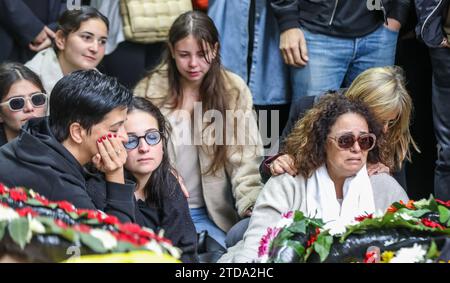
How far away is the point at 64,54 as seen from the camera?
17.5 feet

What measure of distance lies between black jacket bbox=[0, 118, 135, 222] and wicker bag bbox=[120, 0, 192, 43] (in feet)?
5.45

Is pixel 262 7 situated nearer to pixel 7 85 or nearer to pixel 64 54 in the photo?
pixel 64 54

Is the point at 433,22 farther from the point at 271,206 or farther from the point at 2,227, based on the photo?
the point at 2,227

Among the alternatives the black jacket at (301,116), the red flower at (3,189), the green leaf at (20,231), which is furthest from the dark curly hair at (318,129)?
the green leaf at (20,231)

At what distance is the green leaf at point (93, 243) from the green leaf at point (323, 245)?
0.79 metres

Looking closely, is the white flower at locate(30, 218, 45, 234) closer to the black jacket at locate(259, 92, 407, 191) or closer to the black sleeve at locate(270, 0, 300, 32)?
the black jacket at locate(259, 92, 407, 191)

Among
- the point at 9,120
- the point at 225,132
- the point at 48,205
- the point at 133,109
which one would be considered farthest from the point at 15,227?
the point at 225,132

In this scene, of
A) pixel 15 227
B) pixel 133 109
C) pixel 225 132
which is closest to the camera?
pixel 15 227

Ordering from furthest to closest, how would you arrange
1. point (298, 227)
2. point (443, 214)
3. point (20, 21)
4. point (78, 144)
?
point (20, 21) < point (78, 144) < point (443, 214) < point (298, 227)

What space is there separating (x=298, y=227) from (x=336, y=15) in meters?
2.10

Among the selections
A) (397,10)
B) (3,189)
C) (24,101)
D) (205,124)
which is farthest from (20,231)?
(397,10)

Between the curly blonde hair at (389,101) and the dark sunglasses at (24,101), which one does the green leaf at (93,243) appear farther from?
the curly blonde hair at (389,101)

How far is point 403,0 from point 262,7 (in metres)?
0.77

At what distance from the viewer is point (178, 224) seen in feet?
13.9
